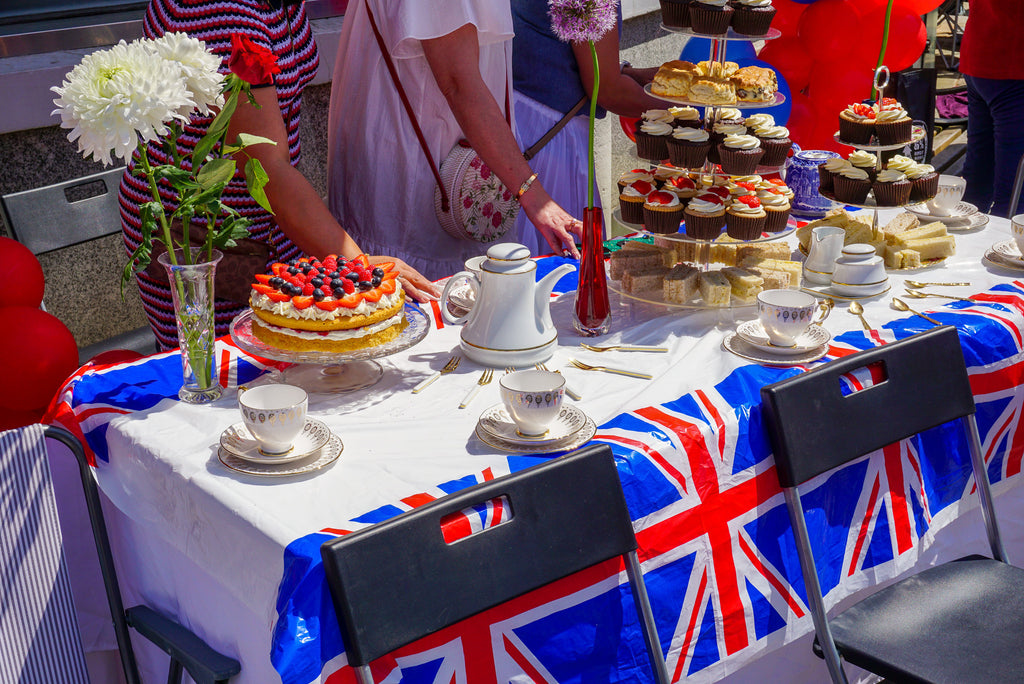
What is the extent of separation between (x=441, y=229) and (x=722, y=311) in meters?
0.82

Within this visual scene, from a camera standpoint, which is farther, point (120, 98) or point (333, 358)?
point (333, 358)

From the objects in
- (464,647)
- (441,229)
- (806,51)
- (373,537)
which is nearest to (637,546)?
(464,647)

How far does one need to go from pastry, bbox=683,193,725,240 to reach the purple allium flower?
395 millimetres

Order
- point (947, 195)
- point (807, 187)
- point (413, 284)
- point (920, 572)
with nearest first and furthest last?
point (920, 572) < point (413, 284) < point (947, 195) < point (807, 187)

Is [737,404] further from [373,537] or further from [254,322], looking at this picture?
[254,322]

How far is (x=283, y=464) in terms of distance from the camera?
128cm

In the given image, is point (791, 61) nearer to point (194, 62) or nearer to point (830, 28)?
point (830, 28)

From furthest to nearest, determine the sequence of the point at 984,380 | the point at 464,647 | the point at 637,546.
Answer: the point at 984,380, the point at 637,546, the point at 464,647

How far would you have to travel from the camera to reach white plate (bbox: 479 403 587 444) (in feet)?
4.41

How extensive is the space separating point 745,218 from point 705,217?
7cm

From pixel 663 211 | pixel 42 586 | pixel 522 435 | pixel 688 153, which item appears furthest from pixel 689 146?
pixel 42 586

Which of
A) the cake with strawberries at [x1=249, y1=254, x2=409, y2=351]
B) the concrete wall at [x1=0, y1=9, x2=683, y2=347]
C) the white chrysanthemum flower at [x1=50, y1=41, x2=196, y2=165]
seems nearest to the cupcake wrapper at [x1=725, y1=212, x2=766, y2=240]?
the cake with strawberries at [x1=249, y1=254, x2=409, y2=351]

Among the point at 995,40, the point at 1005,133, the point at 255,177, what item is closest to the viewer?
the point at 255,177

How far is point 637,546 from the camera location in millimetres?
1312
